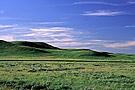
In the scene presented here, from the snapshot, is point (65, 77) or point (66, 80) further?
point (65, 77)

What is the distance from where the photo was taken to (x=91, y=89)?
760 inches

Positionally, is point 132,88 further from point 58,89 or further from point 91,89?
point 58,89

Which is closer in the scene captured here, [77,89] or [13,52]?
[77,89]

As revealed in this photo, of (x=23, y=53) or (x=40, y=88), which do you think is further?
(x=23, y=53)

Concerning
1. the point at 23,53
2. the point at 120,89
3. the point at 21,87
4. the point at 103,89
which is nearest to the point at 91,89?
the point at 103,89

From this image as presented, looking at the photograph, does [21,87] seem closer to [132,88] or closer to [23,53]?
[132,88]

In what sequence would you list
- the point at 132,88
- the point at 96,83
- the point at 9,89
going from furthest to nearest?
1. the point at 96,83
2. the point at 132,88
3. the point at 9,89

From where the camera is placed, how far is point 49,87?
20.3 metres

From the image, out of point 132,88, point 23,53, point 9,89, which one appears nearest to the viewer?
point 9,89

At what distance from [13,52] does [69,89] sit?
127414 mm

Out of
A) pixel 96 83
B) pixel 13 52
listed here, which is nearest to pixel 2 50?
pixel 13 52

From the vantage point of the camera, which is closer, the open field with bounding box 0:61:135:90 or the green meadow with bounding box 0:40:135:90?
the open field with bounding box 0:61:135:90

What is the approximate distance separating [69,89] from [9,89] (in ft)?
14.9

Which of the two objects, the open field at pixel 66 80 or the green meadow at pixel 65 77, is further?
the green meadow at pixel 65 77
